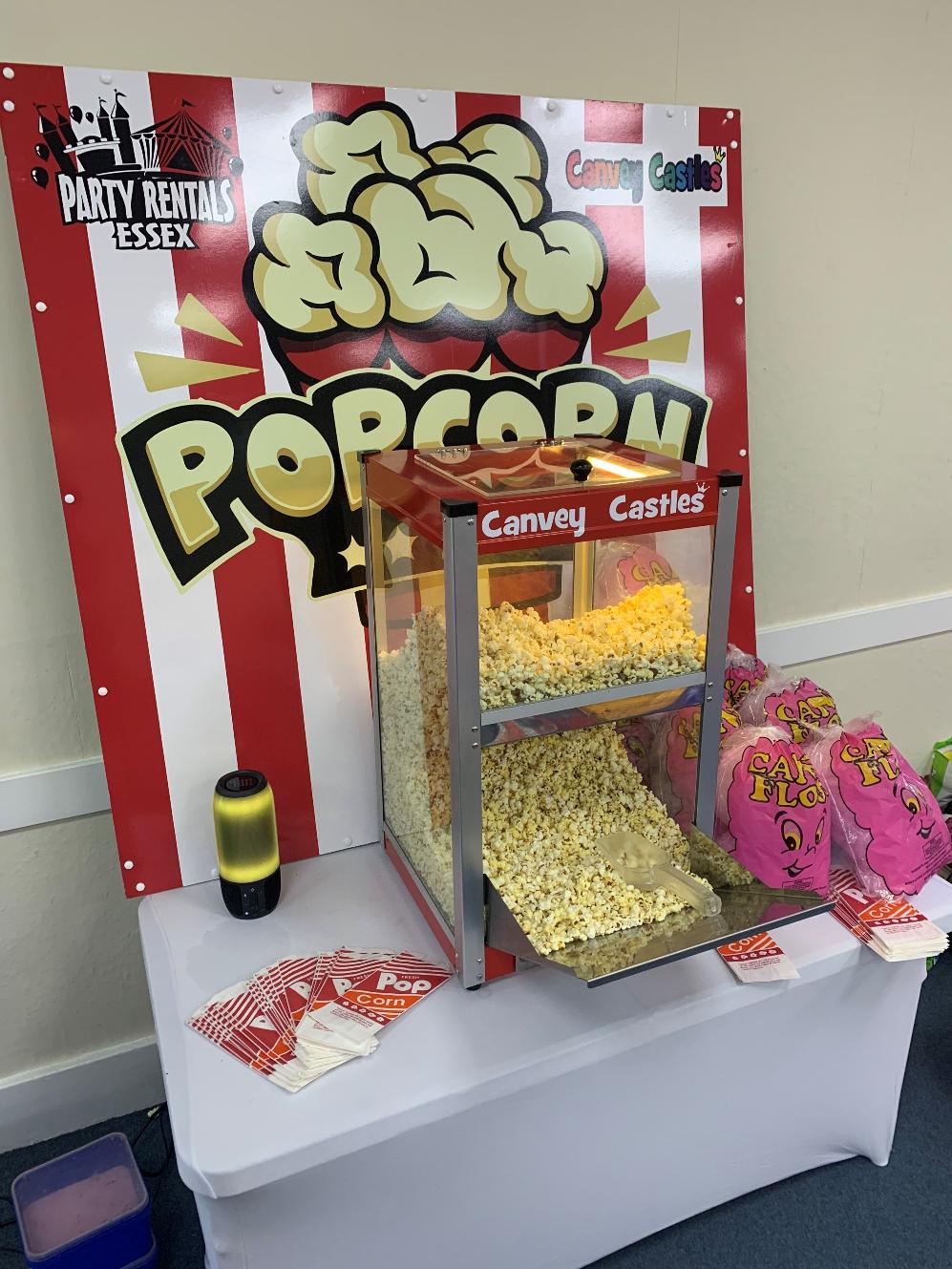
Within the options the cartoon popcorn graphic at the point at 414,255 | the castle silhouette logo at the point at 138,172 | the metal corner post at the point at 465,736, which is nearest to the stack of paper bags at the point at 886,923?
the metal corner post at the point at 465,736

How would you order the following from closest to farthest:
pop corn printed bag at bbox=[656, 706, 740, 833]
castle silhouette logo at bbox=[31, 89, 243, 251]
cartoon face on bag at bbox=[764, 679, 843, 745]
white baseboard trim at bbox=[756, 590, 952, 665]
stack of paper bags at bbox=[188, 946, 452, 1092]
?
stack of paper bags at bbox=[188, 946, 452, 1092] < castle silhouette logo at bbox=[31, 89, 243, 251] < pop corn printed bag at bbox=[656, 706, 740, 833] < cartoon face on bag at bbox=[764, 679, 843, 745] < white baseboard trim at bbox=[756, 590, 952, 665]

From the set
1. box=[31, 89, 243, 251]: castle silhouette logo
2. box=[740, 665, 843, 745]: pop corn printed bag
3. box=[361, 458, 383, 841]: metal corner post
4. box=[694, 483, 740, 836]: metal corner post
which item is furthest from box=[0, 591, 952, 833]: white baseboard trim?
box=[31, 89, 243, 251]: castle silhouette logo

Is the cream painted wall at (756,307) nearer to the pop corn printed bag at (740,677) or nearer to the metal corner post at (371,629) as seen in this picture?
the pop corn printed bag at (740,677)

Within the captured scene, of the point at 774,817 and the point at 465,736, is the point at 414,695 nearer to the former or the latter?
the point at 465,736

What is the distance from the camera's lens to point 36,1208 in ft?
5.36

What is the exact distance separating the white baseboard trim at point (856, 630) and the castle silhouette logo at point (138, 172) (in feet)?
5.19

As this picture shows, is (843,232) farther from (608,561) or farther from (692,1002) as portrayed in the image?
(692,1002)

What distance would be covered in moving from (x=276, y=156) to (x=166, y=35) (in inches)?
9.3

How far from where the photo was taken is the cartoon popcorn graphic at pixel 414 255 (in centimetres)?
159

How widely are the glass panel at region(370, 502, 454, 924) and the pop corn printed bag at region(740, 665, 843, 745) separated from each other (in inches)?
28.0

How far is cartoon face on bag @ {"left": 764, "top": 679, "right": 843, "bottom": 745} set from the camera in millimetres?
1832

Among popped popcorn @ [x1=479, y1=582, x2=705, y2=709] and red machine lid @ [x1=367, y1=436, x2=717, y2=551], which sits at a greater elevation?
red machine lid @ [x1=367, y1=436, x2=717, y2=551]

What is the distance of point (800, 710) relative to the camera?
1.88m

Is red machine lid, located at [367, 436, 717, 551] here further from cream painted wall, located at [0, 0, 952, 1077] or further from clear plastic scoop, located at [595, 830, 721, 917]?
cream painted wall, located at [0, 0, 952, 1077]
